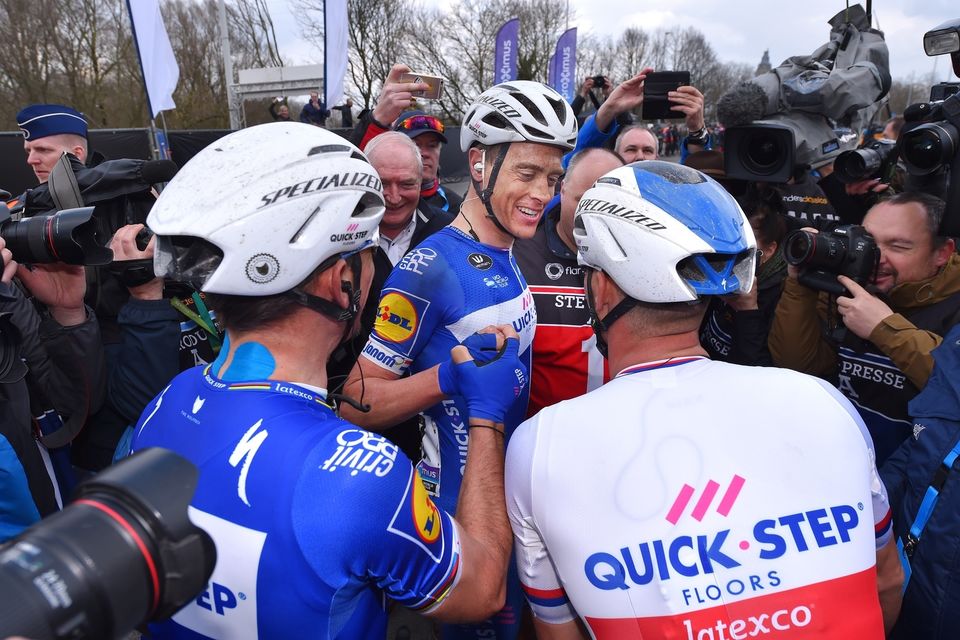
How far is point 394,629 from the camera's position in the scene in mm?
3605

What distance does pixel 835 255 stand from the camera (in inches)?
108

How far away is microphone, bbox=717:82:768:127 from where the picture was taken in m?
3.81

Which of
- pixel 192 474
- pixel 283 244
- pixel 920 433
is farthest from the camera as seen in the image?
pixel 920 433

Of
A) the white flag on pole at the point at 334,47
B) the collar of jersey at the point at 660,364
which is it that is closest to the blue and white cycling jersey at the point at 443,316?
the collar of jersey at the point at 660,364

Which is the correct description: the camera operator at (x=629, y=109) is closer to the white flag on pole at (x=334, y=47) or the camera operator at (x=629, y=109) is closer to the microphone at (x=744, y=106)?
the microphone at (x=744, y=106)

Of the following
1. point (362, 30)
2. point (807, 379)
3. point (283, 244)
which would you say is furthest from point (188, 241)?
point (362, 30)

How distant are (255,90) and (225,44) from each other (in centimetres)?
292

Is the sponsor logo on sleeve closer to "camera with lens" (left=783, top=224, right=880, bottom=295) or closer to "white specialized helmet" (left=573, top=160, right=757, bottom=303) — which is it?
"white specialized helmet" (left=573, top=160, right=757, bottom=303)

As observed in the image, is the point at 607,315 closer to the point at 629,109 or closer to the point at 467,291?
the point at 467,291

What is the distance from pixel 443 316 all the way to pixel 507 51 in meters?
19.7

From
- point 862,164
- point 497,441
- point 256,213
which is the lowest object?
point 497,441

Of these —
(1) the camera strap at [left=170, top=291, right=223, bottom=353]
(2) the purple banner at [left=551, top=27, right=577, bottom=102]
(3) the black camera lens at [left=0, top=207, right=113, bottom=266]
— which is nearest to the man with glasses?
(1) the camera strap at [left=170, top=291, right=223, bottom=353]

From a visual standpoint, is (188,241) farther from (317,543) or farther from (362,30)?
(362,30)

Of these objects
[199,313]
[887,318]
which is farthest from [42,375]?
[887,318]
